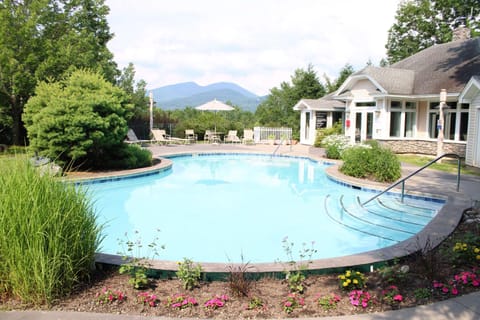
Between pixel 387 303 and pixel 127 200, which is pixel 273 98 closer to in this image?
pixel 127 200

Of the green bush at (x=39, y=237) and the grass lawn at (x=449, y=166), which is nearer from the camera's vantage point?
the green bush at (x=39, y=237)

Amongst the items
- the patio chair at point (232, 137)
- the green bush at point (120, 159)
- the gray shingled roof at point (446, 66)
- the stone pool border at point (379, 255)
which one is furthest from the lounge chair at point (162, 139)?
the stone pool border at point (379, 255)

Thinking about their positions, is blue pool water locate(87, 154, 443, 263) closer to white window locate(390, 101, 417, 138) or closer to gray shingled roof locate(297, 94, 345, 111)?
white window locate(390, 101, 417, 138)

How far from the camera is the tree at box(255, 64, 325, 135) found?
94.5 feet

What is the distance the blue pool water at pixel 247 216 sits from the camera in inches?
277

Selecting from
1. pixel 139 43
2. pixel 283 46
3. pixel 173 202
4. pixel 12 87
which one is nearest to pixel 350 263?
pixel 173 202

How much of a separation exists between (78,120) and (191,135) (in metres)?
14.3

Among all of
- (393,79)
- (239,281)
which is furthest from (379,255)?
(393,79)

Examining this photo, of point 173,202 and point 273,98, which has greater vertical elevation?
point 273,98

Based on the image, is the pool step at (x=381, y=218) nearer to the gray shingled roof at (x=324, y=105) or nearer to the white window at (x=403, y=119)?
the white window at (x=403, y=119)

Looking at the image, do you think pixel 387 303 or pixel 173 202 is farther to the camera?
pixel 173 202

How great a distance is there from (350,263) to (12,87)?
1730 centimetres

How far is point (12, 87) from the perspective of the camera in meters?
17.1

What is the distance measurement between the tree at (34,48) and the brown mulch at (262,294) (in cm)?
1449
